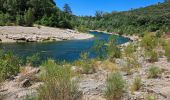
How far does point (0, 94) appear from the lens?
46.1ft

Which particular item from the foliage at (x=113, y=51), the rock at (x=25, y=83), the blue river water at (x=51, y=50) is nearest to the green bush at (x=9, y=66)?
the rock at (x=25, y=83)

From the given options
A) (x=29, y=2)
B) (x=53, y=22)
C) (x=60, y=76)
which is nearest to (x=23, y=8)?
(x=29, y=2)

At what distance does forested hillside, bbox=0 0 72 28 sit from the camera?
8850 centimetres

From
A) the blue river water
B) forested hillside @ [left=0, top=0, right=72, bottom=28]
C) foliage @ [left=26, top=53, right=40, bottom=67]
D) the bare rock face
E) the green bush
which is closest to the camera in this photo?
the bare rock face


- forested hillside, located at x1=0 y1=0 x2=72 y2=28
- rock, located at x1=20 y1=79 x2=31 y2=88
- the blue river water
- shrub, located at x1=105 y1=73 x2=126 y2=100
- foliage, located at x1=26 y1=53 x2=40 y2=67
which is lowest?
the blue river water

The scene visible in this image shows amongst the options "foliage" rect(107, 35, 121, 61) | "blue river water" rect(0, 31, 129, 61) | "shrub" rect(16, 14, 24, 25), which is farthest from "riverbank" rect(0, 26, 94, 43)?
"foliage" rect(107, 35, 121, 61)

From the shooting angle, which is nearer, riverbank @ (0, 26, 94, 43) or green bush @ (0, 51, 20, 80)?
green bush @ (0, 51, 20, 80)

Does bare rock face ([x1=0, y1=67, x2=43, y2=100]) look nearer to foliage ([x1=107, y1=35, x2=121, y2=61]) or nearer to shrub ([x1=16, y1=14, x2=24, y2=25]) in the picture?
foliage ([x1=107, y1=35, x2=121, y2=61])

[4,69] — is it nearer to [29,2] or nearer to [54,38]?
[54,38]

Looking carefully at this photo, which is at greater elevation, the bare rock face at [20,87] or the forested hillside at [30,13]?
the forested hillside at [30,13]

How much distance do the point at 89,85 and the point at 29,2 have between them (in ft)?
302

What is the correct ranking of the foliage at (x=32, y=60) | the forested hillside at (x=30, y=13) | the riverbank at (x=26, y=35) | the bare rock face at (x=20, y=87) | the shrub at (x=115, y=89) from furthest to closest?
the forested hillside at (x=30, y=13) → the riverbank at (x=26, y=35) → the foliage at (x=32, y=60) → the bare rock face at (x=20, y=87) → the shrub at (x=115, y=89)

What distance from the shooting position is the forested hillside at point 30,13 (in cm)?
8850

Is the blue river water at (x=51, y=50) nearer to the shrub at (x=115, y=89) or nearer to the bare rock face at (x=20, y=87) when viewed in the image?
the bare rock face at (x=20, y=87)
